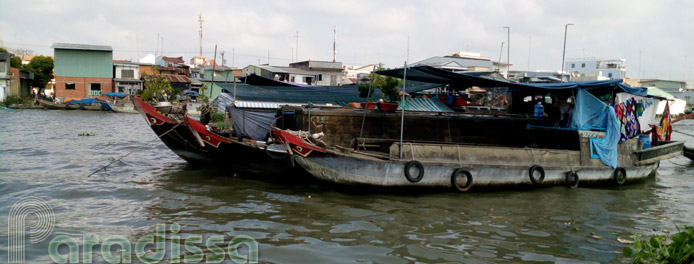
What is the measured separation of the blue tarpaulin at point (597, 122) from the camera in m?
10.5

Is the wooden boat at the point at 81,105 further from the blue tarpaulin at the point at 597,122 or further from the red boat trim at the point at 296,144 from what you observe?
the blue tarpaulin at the point at 597,122

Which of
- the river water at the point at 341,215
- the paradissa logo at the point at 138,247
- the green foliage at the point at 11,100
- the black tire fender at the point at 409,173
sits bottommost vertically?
the paradissa logo at the point at 138,247

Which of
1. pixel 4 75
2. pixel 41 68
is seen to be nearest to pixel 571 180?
pixel 4 75

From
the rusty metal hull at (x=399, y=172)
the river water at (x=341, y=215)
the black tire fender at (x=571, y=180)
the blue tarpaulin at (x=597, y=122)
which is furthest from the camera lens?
the blue tarpaulin at (x=597, y=122)

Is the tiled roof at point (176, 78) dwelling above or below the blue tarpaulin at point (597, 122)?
above

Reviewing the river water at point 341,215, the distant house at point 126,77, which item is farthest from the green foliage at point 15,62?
the river water at point 341,215

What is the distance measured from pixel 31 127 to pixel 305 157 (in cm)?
1984

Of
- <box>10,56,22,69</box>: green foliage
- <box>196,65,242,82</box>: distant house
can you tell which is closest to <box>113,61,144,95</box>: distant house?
<box>196,65,242,82</box>: distant house

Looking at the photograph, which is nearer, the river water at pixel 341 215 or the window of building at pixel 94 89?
the river water at pixel 341 215

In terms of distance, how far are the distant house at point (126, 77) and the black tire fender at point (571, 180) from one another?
3795 cm

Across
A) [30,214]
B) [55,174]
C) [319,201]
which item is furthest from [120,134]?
[319,201]

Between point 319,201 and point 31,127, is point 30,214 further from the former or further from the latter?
point 31,127

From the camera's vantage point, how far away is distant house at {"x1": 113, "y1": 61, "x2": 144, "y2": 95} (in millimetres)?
40656

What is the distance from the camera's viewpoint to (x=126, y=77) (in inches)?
1626
